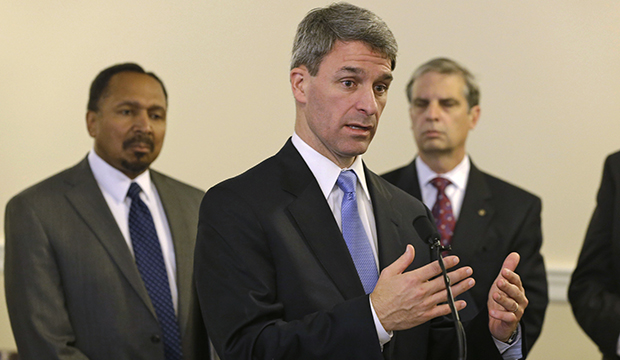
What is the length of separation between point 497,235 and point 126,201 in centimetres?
147

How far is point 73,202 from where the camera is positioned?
2.61 metres

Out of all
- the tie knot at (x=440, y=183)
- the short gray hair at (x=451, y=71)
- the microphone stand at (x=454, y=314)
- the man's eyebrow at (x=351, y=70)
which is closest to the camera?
the microphone stand at (x=454, y=314)

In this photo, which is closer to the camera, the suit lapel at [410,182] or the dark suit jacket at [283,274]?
the dark suit jacket at [283,274]

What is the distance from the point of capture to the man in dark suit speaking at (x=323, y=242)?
162 centimetres

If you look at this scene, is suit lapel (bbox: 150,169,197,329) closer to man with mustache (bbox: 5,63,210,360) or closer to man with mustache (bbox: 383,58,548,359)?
man with mustache (bbox: 5,63,210,360)

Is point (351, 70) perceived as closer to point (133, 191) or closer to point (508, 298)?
point (508, 298)

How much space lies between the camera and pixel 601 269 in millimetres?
2748

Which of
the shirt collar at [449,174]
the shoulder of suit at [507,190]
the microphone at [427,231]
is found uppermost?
the shirt collar at [449,174]

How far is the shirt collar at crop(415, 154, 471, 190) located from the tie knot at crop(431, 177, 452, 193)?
15 millimetres

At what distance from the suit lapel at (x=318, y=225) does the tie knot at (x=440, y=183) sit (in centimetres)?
143

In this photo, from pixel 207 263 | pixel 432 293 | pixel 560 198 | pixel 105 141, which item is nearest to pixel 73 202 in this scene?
pixel 105 141

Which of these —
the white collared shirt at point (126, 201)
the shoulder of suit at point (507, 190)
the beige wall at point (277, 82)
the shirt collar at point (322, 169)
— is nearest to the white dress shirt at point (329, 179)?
the shirt collar at point (322, 169)

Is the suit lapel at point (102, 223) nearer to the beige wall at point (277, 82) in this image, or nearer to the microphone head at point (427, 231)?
the microphone head at point (427, 231)

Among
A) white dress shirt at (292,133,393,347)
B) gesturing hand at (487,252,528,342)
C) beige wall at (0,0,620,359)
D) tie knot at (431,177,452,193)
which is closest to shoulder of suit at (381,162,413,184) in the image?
tie knot at (431,177,452,193)
